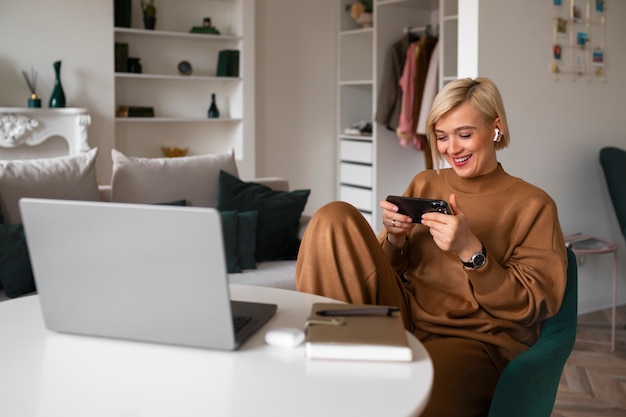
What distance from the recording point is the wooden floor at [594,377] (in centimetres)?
298

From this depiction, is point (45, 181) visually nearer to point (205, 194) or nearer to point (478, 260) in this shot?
point (205, 194)

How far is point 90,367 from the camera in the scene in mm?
1225

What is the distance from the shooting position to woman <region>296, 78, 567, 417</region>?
1660mm

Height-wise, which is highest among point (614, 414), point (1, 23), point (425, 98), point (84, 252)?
point (1, 23)

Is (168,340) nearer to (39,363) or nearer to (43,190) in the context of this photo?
(39,363)

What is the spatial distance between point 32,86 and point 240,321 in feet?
14.2

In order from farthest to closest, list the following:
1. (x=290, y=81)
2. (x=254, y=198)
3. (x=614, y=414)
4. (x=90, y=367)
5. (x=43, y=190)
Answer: (x=290, y=81)
(x=254, y=198)
(x=43, y=190)
(x=614, y=414)
(x=90, y=367)

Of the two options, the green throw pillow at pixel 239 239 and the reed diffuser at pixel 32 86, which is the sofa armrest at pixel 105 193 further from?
the reed diffuser at pixel 32 86

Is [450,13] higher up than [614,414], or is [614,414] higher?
[450,13]

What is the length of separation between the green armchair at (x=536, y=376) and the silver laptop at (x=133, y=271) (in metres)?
0.49

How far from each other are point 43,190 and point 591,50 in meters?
2.80

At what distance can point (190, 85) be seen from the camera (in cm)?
603

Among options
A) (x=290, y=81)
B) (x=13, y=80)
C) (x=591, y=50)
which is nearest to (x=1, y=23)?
(x=13, y=80)

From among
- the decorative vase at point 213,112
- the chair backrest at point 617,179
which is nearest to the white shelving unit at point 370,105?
the decorative vase at point 213,112
